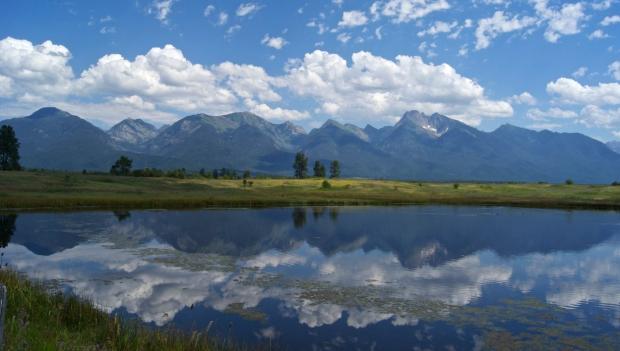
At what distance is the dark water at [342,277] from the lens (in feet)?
83.9

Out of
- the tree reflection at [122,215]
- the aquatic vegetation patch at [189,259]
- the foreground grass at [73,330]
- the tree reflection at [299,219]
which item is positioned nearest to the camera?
the foreground grass at [73,330]

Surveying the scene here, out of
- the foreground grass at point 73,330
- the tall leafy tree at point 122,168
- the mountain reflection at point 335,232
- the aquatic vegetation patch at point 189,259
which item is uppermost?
the tall leafy tree at point 122,168

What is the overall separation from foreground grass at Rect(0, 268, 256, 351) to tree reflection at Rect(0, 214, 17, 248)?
33.8 m

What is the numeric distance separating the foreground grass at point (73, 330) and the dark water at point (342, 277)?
1.71 m

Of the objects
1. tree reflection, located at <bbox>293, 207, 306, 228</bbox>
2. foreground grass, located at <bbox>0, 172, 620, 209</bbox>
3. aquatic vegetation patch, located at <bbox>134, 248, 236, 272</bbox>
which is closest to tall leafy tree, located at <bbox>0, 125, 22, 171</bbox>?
foreground grass, located at <bbox>0, 172, 620, 209</bbox>

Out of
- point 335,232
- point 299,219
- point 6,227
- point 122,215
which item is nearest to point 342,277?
point 335,232

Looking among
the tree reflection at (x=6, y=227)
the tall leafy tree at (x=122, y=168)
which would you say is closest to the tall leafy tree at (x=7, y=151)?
the tall leafy tree at (x=122, y=168)

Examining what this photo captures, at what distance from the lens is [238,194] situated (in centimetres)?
13100

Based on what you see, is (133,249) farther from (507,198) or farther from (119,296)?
(507,198)

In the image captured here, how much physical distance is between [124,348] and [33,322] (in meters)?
4.80

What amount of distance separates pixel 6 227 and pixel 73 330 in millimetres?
52792

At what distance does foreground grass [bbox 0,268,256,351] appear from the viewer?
15.4 meters

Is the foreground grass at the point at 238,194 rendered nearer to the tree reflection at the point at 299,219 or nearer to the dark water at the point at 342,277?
the tree reflection at the point at 299,219

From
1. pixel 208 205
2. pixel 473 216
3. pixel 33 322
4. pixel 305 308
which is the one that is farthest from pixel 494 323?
pixel 208 205
